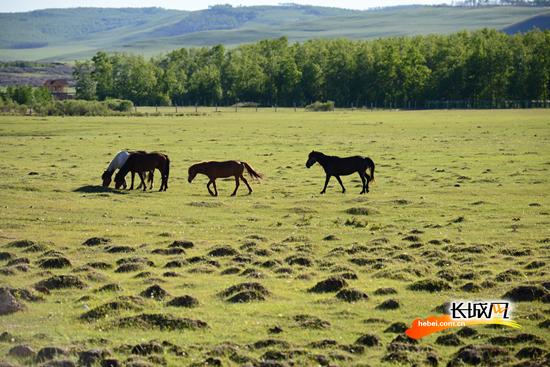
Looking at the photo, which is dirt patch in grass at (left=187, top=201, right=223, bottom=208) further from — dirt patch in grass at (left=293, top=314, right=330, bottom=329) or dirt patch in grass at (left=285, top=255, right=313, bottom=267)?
dirt patch in grass at (left=293, top=314, right=330, bottom=329)

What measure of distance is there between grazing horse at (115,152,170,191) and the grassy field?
597mm

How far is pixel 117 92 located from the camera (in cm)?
12644

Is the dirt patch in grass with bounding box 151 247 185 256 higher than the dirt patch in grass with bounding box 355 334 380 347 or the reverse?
the reverse

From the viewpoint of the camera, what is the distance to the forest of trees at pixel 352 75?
373 ft

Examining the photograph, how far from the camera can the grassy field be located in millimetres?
11312

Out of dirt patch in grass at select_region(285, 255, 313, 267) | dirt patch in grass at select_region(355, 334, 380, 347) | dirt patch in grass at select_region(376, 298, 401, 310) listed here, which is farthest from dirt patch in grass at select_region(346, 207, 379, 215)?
dirt patch in grass at select_region(355, 334, 380, 347)

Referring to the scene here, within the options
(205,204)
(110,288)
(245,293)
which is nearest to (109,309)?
(110,288)

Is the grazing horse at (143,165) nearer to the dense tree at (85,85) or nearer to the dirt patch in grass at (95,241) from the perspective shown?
the dirt patch in grass at (95,241)

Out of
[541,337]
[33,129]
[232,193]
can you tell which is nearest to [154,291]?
[541,337]

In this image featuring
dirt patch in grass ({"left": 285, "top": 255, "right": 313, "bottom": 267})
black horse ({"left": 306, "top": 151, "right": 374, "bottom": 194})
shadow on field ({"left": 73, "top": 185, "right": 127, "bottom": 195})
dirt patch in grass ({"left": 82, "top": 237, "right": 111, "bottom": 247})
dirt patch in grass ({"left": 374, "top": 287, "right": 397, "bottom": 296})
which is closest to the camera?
dirt patch in grass ({"left": 374, "top": 287, "right": 397, "bottom": 296})

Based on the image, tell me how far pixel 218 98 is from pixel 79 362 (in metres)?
119

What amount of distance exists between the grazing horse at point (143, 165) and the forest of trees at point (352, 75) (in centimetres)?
8976

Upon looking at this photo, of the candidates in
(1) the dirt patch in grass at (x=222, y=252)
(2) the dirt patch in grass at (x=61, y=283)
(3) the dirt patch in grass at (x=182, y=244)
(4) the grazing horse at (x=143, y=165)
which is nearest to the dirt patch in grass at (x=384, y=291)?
(1) the dirt patch in grass at (x=222, y=252)

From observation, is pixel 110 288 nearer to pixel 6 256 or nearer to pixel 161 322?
pixel 161 322
